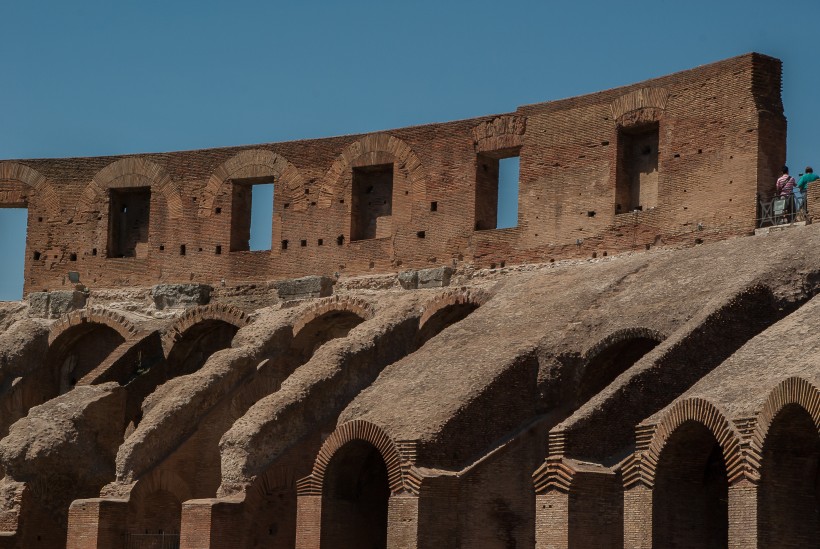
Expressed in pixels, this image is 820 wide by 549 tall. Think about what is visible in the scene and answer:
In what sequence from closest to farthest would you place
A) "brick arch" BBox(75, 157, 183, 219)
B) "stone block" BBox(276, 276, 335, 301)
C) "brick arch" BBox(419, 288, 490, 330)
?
"brick arch" BBox(419, 288, 490, 330), "stone block" BBox(276, 276, 335, 301), "brick arch" BBox(75, 157, 183, 219)

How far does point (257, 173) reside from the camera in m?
27.8

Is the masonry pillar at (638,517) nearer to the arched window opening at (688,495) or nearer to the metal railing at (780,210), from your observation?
the arched window opening at (688,495)

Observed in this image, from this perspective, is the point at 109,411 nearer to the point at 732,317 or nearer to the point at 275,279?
the point at 275,279

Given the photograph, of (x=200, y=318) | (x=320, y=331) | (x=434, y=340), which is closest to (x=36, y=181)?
(x=200, y=318)

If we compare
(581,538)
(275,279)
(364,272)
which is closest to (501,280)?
(364,272)

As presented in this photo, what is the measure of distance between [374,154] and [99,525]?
772 cm

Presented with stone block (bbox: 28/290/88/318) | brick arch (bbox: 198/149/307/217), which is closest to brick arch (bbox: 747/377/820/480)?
brick arch (bbox: 198/149/307/217)

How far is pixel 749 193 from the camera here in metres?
22.1

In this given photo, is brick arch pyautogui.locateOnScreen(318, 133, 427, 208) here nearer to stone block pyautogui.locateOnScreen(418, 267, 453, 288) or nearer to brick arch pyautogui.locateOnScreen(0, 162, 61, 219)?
stone block pyautogui.locateOnScreen(418, 267, 453, 288)

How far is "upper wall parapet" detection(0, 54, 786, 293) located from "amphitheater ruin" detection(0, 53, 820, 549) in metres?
0.04

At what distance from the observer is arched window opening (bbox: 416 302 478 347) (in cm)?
2341

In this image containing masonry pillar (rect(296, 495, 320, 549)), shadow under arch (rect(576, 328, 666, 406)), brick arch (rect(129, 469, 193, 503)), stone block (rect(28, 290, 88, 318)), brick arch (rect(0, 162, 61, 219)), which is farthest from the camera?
brick arch (rect(0, 162, 61, 219))

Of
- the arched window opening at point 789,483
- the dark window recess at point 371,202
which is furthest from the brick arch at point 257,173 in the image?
the arched window opening at point 789,483

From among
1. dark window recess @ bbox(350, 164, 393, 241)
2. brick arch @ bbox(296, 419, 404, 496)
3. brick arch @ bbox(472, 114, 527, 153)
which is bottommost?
brick arch @ bbox(296, 419, 404, 496)
